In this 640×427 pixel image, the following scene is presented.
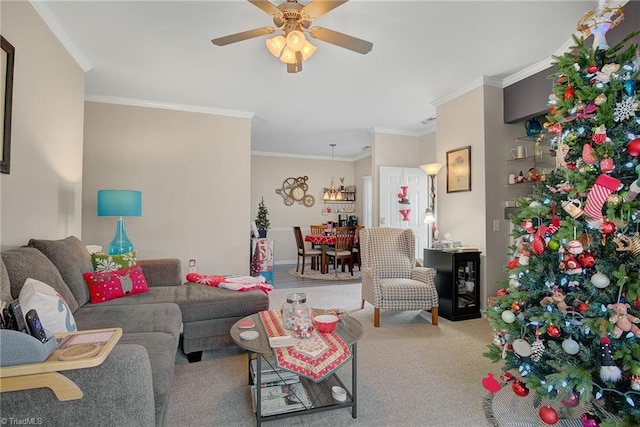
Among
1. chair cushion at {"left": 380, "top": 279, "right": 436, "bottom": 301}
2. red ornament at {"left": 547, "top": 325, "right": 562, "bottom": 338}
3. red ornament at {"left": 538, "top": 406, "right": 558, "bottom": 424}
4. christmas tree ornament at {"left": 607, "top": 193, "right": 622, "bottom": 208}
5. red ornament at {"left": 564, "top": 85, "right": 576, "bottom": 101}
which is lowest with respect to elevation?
red ornament at {"left": 538, "top": 406, "right": 558, "bottom": 424}

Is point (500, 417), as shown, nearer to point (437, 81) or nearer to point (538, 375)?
point (538, 375)

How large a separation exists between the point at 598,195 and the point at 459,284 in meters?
2.25

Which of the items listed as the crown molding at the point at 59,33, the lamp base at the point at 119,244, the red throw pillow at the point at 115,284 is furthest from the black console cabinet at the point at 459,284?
the crown molding at the point at 59,33

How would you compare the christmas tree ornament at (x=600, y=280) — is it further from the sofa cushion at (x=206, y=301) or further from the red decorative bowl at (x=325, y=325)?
the sofa cushion at (x=206, y=301)

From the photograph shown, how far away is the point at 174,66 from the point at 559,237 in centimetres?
348

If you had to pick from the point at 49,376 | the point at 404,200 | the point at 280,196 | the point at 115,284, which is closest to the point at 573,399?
the point at 49,376

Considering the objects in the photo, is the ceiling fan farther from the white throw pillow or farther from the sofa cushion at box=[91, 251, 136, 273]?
the sofa cushion at box=[91, 251, 136, 273]

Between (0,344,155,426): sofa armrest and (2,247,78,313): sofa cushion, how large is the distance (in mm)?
937

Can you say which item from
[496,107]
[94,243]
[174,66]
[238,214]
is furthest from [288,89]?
[94,243]

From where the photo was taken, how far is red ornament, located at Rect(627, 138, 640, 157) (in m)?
1.37

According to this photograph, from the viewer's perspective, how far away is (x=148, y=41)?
8.99 ft

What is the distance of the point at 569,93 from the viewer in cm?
162

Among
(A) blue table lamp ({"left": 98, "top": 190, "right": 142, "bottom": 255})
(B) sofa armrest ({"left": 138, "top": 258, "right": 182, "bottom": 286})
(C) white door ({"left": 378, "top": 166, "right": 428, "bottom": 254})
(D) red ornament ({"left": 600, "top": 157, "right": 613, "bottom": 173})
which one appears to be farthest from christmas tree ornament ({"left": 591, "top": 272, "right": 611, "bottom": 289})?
(C) white door ({"left": 378, "top": 166, "right": 428, "bottom": 254})

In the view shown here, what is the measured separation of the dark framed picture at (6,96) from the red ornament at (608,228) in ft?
10.6
